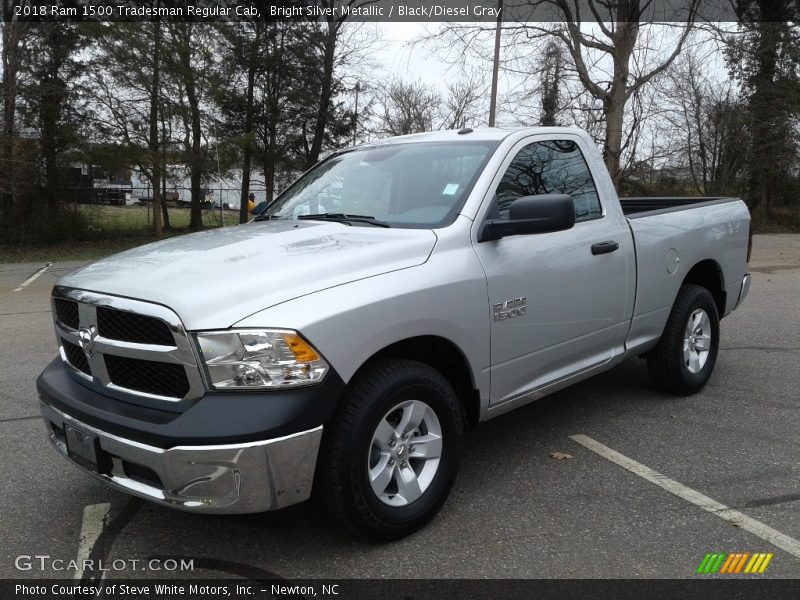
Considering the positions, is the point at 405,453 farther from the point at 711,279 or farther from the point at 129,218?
the point at 129,218

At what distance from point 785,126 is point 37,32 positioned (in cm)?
2513

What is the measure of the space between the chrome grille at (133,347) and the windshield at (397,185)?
1.34m

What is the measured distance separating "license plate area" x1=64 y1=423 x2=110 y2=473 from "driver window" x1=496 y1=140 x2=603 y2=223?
2.17 meters

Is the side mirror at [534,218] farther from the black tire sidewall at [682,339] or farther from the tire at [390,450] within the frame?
the black tire sidewall at [682,339]

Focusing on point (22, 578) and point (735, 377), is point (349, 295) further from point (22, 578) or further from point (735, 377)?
point (735, 377)

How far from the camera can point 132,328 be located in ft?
8.97

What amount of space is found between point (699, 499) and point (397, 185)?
2277 mm

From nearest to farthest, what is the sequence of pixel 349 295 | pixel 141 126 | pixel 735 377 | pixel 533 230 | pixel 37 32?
pixel 349 295
pixel 533 230
pixel 735 377
pixel 37 32
pixel 141 126

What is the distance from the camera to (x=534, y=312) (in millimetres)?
3572

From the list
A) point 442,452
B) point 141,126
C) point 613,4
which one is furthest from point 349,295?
point 613,4

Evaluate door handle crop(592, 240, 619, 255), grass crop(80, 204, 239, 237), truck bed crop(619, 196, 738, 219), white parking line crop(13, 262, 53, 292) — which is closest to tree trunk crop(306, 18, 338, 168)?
grass crop(80, 204, 239, 237)

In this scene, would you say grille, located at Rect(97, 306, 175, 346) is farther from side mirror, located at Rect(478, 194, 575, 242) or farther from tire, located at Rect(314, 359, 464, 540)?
side mirror, located at Rect(478, 194, 575, 242)

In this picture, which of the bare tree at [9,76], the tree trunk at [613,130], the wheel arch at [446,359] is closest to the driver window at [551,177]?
the wheel arch at [446,359]

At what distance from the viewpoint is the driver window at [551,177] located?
3707mm
